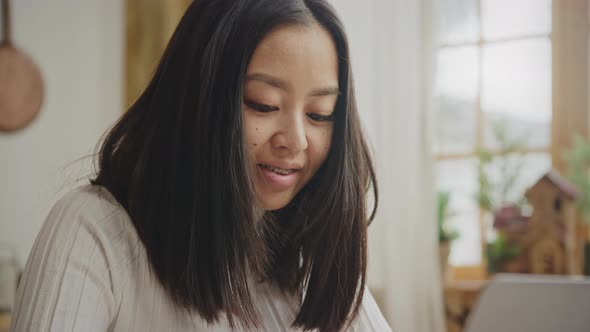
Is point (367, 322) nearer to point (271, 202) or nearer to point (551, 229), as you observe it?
point (271, 202)

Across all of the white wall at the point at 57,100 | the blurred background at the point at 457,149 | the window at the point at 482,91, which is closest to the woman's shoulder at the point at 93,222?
the blurred background at the point at 457,149

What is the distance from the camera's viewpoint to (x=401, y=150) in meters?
2.41

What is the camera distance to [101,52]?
3174mm

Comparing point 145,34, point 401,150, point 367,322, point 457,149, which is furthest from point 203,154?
point 145,34

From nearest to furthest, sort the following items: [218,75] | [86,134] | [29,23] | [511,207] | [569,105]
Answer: [218,75], [511,207], [569,105], [29,23], [86,134]

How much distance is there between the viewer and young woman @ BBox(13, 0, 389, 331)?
33.4 inches

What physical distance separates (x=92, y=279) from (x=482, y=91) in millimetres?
2131

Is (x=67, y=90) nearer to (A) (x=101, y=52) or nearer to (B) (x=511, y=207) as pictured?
(A) (x=101, y=52)

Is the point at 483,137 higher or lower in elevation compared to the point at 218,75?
lower

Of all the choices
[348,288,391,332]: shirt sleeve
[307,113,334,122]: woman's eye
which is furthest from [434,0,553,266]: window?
[307,113,334,122]: woman's eye

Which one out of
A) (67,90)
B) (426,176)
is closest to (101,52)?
(67,90)

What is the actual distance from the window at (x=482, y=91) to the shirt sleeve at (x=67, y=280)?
1.91m

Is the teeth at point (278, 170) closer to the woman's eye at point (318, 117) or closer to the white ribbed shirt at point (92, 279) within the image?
the woman's eye at point (318, 117)

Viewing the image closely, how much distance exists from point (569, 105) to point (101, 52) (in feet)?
7.09
